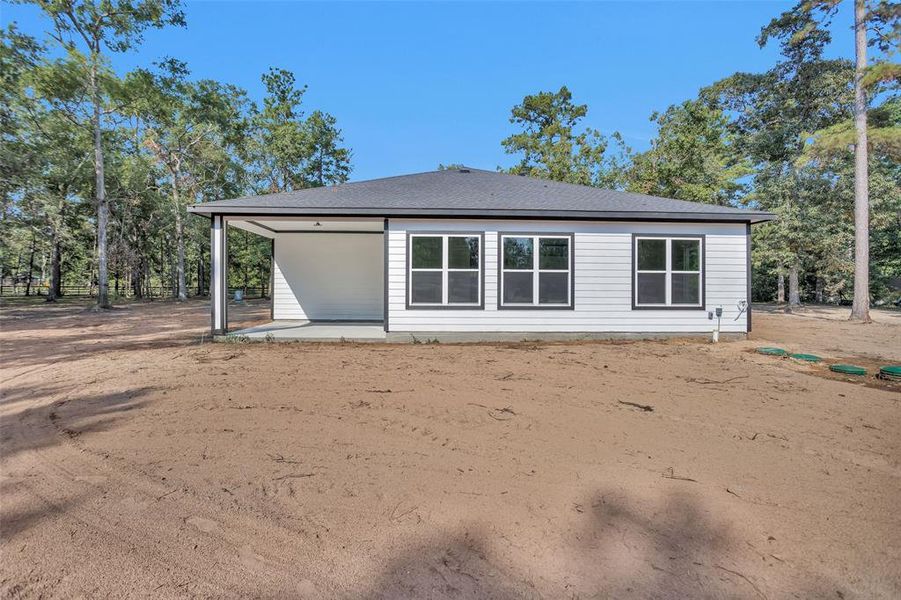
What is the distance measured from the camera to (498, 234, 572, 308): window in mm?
8492

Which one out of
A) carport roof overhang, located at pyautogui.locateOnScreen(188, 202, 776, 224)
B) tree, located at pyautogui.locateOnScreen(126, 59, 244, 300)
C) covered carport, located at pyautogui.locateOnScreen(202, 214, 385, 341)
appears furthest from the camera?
tree, located at pyautogui.locateOnScreen(126, 59, 244, 300)

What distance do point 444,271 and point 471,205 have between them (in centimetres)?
149

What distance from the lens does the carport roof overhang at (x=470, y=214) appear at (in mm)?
8062

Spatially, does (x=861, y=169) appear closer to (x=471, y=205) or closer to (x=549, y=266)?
(x=549, y=266)

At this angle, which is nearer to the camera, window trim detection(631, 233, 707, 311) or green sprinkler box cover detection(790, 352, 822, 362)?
green sprinkler box cover detection(790, 352, 822, 362)

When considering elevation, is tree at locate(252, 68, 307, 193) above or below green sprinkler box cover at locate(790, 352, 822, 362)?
above

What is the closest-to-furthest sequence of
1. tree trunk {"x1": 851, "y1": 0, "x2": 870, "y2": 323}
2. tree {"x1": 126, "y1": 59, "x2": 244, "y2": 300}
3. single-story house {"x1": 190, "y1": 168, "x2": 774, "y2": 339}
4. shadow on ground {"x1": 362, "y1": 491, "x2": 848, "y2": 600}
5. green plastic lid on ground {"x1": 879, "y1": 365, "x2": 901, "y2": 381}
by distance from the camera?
shadow on ground {"x1": 362, "y1": 491, "x2": 848, "y2": 600} → green plastic lid on ground {"x1": 879, "y1": 365, "x2": 901, "y2": 381} → single-story house {"x1": 190, "y1": 168, "x2": 774, "y2": 339} → tree trunk {"x1": 851, "y1": 0, "x2": 870, "y2": 323} → tree {"x1": 126, "y1": 59, "x2": 244, "y2": 300}

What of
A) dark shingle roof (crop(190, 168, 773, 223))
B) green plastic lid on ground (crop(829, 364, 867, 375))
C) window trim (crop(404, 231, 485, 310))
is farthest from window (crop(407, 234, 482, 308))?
green plastic lid on ground (crop(829, 364, 867, 375))

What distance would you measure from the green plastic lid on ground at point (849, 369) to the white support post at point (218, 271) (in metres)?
10.7

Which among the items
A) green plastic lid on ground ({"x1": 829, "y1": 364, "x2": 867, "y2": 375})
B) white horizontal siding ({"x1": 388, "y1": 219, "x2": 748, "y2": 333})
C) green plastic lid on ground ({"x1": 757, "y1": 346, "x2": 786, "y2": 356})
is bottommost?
green plastic lid on ground ({"x1": 829, "y1": 364, "x2": 867, "y2": 375})

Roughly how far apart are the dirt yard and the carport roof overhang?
3.74 meters

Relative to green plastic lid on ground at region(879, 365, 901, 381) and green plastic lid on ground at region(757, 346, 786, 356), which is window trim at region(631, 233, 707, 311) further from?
green plastic lid on ground at region(879, 365, 901, 381)

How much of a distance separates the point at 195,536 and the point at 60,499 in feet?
3.73

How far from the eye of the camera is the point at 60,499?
8.23 feet
